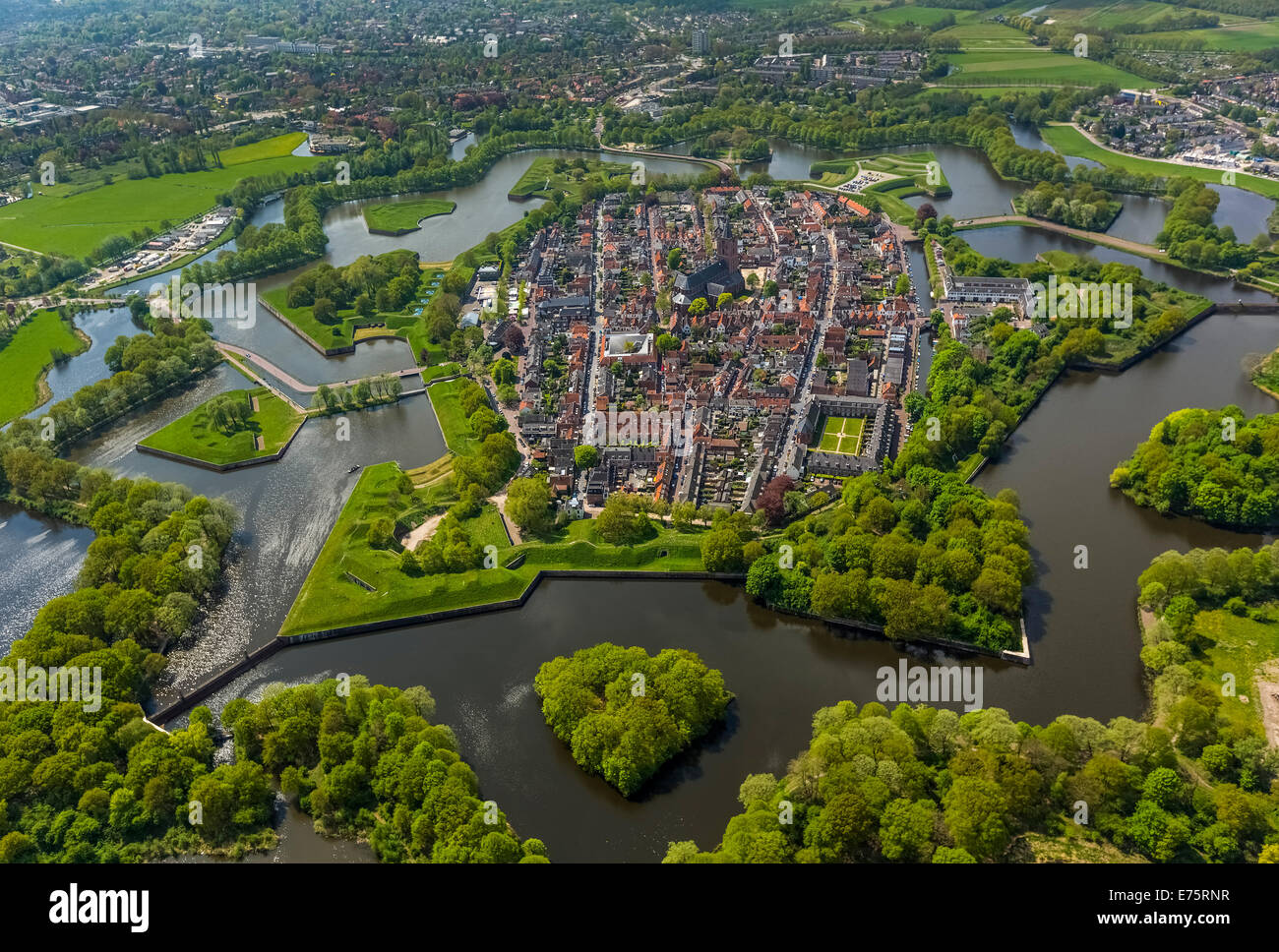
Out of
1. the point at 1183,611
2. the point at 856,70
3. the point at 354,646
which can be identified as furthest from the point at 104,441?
the point at 856,70

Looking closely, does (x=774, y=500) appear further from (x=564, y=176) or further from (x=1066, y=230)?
(x=564, y=176)

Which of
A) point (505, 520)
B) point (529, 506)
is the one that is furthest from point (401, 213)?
point (529, 506)

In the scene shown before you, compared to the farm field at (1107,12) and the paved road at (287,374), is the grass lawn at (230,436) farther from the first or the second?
the farm field at (1107,12)

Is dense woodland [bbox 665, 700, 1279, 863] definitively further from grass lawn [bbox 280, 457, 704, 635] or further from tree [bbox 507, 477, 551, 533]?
tree [bbox 507, 477, 551, 533]

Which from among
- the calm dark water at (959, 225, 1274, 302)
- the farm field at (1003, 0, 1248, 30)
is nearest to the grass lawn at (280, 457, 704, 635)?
the calm dark water at (959, 225, 1274, 302)
